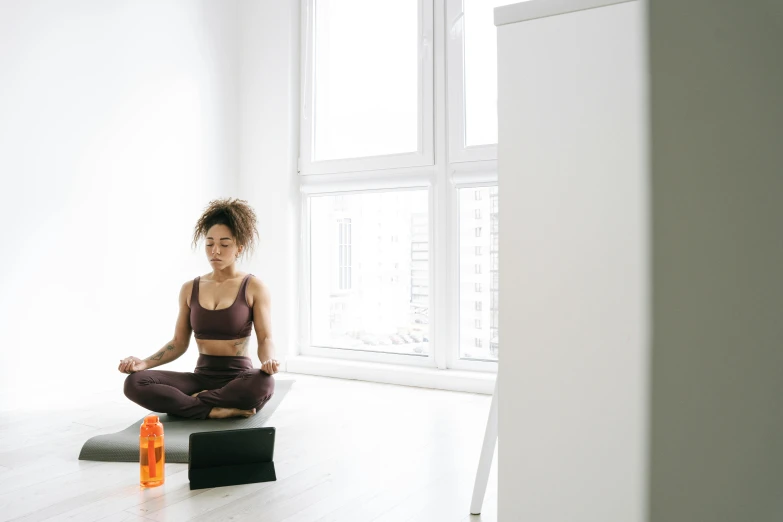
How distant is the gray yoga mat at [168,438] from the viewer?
71.9 inches

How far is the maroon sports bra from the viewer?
7.62ft

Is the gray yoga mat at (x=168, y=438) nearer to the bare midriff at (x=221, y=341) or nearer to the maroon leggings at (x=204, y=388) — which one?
the maroon leggings at (x=204, y=388)

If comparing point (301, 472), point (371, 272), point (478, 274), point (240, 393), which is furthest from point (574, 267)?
point (371, 272)

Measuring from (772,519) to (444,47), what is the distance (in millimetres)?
2646

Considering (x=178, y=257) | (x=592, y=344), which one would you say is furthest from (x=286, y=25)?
(x=592, y=344)

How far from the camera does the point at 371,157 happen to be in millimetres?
3242

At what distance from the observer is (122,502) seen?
1.50 m

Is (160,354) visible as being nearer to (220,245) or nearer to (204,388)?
(204,388)

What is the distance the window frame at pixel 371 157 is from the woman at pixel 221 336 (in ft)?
3.25

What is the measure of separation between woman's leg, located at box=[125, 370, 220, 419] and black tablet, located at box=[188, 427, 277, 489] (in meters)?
0.57

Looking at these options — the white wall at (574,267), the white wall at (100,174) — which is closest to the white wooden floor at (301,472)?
the white wall at (100,174)

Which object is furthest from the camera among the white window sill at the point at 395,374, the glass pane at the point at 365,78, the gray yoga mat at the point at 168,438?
the glass pane at the point at 365,78

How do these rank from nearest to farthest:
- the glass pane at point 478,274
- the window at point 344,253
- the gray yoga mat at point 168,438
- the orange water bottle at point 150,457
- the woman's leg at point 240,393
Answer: the orange water bottle at point 150,457 → the gray yoga mat at point 168,438 → the woman's leg at point 240,393 → the glass pane at point 478,274 → the window at point 344,253

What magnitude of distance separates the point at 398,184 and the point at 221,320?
4.14ft
